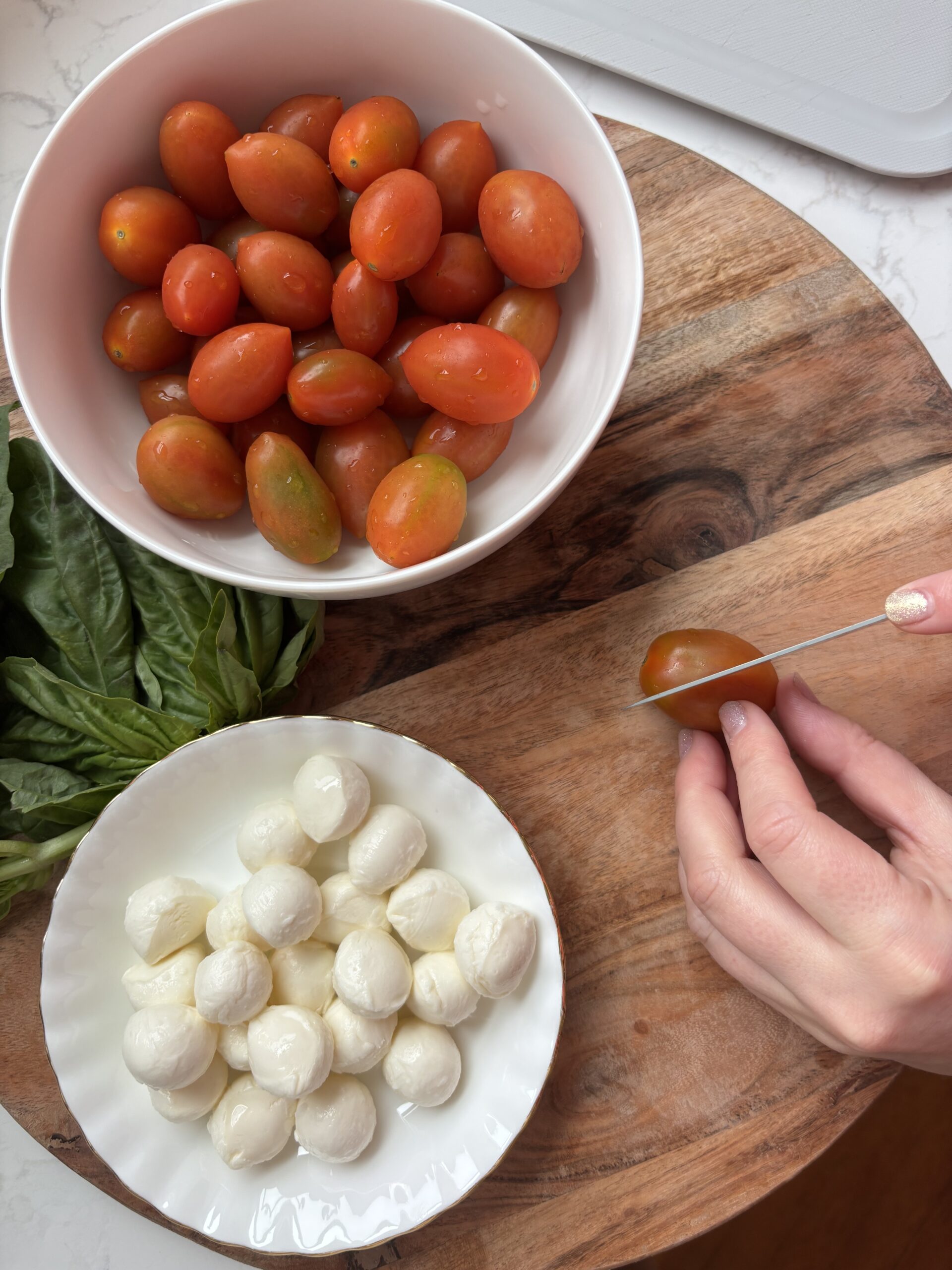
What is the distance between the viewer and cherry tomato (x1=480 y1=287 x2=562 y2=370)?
2.79ft

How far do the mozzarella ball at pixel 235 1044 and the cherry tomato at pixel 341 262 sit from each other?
2.39ft

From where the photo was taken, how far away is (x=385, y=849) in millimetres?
924

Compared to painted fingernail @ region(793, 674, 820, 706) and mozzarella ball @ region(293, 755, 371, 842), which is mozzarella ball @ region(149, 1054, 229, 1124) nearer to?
mozzarella ball @ region(293, 755, 371, 842)

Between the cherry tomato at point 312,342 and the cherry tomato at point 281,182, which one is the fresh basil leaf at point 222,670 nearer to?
the cherry tomato at point 312,342

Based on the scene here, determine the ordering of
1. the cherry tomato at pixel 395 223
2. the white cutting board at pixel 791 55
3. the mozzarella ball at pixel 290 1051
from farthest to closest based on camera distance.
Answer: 1. the white cutting board at pixel 791 55
2. the mozzarella ball at pixel 290 1051
3. the cherry tomato at pixel 395 223

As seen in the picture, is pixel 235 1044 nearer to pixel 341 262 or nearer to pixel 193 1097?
pixel 193 1097

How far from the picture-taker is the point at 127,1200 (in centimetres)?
97

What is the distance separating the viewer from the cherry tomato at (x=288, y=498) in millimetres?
803

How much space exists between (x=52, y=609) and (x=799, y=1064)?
2.88 ft

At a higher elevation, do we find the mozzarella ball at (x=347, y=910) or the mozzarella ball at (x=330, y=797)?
the mozzarella ball at (x=330, y=797)

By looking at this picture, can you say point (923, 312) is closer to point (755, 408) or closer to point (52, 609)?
point (755, 408)

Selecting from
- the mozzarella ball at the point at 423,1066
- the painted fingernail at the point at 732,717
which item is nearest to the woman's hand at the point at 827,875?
the painted fingernail at the point at 732,717

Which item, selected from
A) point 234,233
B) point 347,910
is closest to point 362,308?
point 234,233

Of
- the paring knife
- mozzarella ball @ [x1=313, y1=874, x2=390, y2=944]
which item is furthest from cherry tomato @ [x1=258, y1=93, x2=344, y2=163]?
mozzarella ball @ [x1=313, y1=874, x2=390, y2=944]
